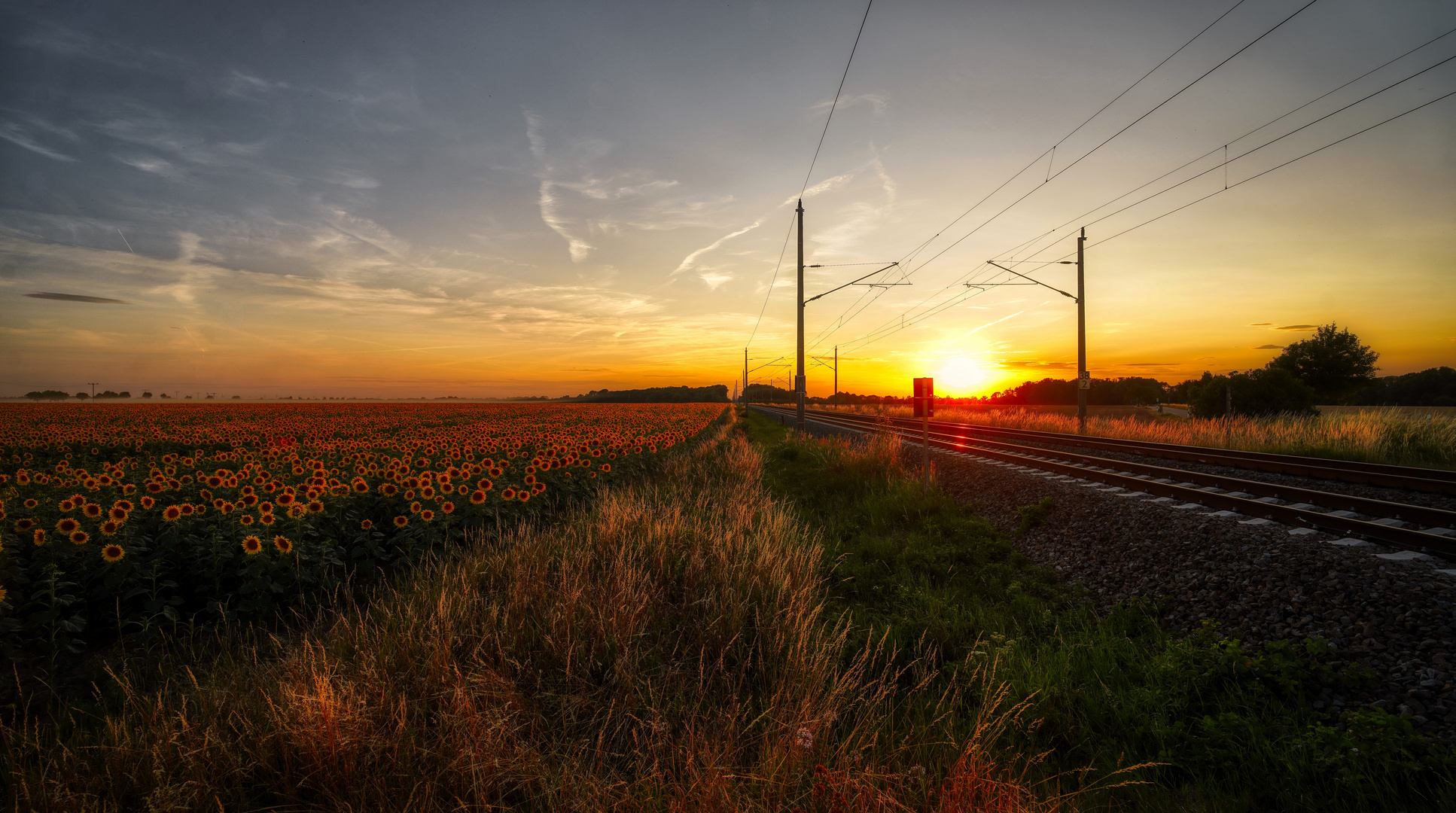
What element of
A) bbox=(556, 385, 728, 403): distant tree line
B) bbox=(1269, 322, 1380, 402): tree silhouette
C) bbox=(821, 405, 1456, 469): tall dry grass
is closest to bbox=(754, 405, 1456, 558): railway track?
bbox=(821, 405, 1456, 469): tall dry grass

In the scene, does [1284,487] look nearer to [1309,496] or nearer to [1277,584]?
[1309,496]

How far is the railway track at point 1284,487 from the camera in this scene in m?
6.45

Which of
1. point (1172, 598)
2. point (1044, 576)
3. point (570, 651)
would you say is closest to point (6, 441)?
point (570, 651)

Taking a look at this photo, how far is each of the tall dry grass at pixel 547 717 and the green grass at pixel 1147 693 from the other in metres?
0.44

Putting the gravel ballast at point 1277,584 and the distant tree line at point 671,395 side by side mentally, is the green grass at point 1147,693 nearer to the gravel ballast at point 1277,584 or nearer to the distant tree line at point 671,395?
the gravel ballast at point 1277,584

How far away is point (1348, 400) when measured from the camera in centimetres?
3391

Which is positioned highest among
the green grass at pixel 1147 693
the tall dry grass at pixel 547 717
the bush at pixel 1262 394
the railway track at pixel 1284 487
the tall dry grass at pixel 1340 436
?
the bush at pixel 1262 394

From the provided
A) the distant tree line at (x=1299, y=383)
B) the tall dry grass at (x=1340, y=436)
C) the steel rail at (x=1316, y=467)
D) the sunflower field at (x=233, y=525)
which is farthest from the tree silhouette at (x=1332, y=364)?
the sunflower field at (x=233, y=525)

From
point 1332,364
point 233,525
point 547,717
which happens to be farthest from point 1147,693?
point 1332,364

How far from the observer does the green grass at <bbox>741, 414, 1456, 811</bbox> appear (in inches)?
124

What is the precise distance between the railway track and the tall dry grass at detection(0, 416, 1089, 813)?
18.3 feet

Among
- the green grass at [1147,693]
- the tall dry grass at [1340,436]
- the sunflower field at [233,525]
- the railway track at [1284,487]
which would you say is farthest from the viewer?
the tall dry grass at [1340,436]

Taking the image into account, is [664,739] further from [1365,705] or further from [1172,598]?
[1172,598]

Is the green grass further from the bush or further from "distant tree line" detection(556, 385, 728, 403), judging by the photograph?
"distant tree line" detection(556, 385, 728, 403)
